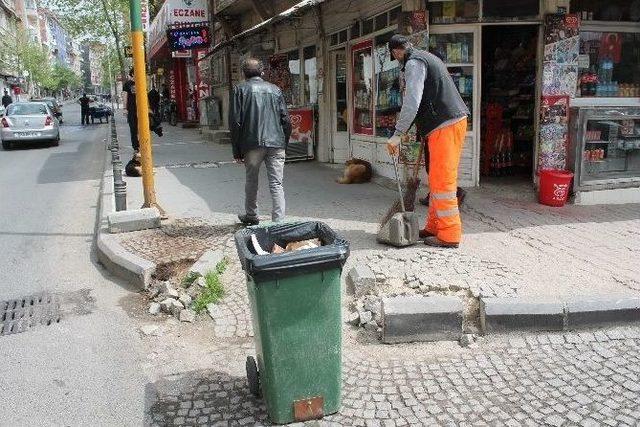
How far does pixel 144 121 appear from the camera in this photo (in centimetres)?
707

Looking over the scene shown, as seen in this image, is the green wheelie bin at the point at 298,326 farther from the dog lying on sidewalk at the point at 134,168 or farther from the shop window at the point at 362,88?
the dog lying on sidewalk at the point at 134,168

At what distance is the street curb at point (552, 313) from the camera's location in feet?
14.3

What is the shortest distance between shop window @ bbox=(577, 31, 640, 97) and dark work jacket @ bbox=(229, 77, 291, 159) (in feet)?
14.8

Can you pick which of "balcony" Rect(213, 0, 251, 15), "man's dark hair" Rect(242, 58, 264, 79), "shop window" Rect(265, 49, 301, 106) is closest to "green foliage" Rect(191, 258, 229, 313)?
"man's dark hair" Rect(242, 58, 264, 79)

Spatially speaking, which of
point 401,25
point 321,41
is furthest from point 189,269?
point 321,41

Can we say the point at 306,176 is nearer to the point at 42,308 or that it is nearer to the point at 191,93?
the point at 42,308

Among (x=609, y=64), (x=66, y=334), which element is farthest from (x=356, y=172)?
(x=66, y=334)

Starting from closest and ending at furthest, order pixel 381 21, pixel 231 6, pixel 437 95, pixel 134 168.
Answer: pixel 437 95 → pixel 381 21 → pixel 134 168 → pixel 231 6

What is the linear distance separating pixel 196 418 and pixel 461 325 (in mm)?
2024

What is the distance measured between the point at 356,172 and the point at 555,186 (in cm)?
325

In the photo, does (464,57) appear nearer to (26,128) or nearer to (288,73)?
(288,73)

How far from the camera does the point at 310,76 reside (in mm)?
12688

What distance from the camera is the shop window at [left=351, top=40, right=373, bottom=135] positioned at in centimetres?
992

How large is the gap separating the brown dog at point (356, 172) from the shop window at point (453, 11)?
268 cm
